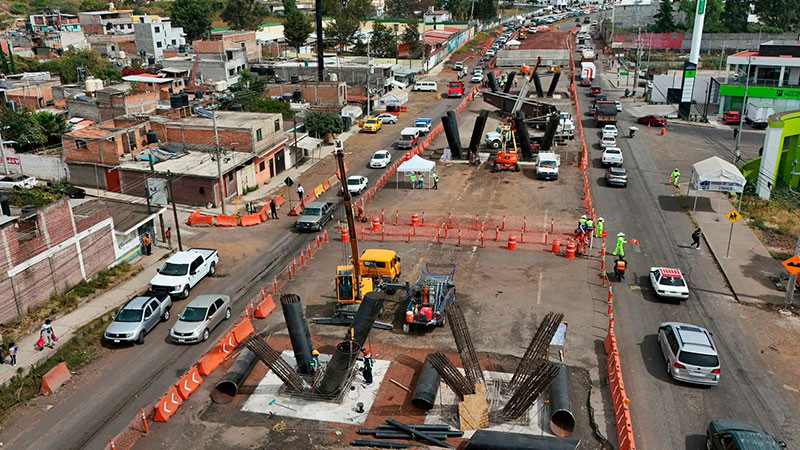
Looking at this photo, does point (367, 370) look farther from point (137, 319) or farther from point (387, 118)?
point (387, 118)

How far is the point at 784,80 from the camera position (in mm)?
Answer: 65688

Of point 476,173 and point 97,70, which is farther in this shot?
point 97,70

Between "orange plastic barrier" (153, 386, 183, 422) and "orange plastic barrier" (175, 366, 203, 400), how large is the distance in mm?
188

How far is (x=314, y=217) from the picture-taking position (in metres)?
37.4

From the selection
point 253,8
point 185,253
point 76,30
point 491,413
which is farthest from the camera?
point 253,8

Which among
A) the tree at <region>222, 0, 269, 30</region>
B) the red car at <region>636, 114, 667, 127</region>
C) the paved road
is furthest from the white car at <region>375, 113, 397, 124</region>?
the tree at <region>222, 0, 269, 30</region>

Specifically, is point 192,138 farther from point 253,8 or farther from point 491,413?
point 253,8

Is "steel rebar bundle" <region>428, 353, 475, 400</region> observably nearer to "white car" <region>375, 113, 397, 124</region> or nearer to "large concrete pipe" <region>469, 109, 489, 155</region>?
"large concrete pipe" <region>469, 109, 489, 155</region>

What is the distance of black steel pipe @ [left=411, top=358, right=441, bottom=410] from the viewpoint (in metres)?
20.1

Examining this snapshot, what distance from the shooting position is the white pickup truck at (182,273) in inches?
1122

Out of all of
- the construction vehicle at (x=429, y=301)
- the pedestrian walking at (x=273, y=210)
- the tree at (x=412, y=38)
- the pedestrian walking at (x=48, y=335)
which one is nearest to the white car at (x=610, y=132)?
the pedestrian walking at (x=273, y=210)

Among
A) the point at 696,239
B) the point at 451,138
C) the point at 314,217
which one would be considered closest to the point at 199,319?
the point at 314,217

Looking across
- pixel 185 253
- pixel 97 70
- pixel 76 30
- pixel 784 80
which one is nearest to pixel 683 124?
pixel 784 80

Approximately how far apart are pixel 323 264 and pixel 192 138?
67.2ft
